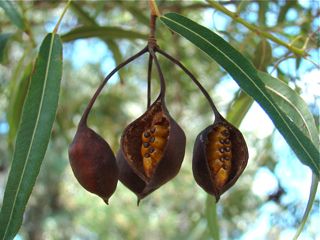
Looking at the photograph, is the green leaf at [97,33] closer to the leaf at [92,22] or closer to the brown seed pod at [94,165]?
the leaf at [92,22]

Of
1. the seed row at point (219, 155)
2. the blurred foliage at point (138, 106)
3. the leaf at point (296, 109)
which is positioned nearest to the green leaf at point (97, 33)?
the blurred foliage at point (138, 106)

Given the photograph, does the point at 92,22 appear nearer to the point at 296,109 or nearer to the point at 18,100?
the point at 18,100

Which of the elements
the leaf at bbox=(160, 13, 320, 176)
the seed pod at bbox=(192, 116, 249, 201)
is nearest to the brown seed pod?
the seed pod at bbox=(192, 116, 249, 201)

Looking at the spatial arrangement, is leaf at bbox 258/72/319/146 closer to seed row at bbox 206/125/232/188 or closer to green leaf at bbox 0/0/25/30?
seed row at bbox 206/125/232/188

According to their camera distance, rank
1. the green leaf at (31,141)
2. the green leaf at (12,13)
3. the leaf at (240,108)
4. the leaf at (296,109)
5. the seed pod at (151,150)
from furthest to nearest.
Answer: the green leaf at (12,13)
the leaf at (240,108)
the leaf at (296,109)
the green leaf at (31,141)
the seed pod at (151,150)

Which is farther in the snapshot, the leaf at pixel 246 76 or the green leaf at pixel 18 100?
the green leaf at pixel 18 100

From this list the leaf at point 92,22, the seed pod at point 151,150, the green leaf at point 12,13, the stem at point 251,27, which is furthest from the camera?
the leaf at point 92,22

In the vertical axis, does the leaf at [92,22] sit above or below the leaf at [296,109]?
above

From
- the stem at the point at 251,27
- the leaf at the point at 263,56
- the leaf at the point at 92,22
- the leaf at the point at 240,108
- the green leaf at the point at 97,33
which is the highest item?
the leaf at the point at 92,22
